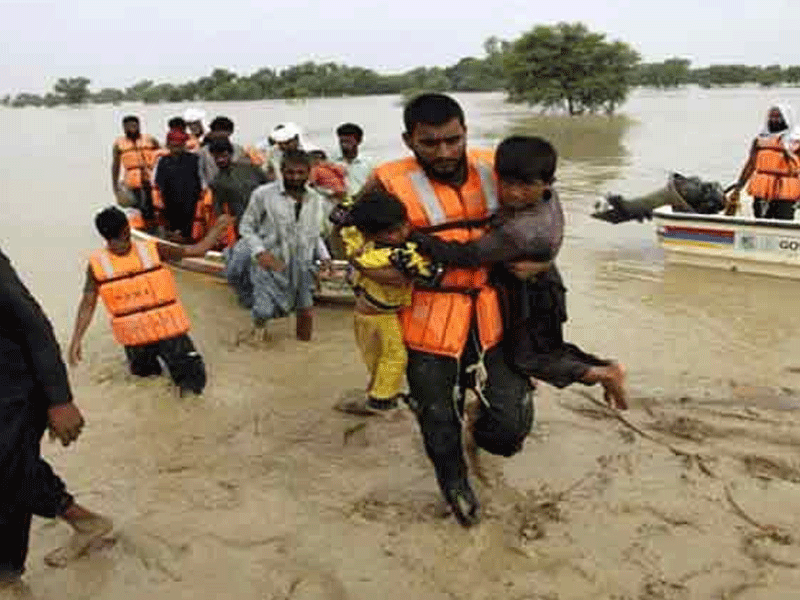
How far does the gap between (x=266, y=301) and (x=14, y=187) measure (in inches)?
590

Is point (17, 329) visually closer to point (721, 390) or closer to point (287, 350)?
point (287, 350)

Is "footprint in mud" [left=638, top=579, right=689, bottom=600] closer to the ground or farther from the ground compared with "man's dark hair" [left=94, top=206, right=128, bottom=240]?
closer to the ground

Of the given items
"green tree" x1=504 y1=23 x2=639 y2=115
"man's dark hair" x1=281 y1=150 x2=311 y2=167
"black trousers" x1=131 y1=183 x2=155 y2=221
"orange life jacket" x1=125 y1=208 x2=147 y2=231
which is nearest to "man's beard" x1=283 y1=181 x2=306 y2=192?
"man's dark hair" x1=281 y1=150 x2=311 y2=167

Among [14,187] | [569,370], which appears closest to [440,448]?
[569,370]

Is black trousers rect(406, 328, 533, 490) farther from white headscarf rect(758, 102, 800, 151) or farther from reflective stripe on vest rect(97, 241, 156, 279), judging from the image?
white headscarf rect(758, 102, 800, 151)

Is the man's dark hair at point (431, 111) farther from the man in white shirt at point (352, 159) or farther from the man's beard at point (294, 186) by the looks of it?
the man in white shirt at point (352, 159)

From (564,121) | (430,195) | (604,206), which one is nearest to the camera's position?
(430,195)

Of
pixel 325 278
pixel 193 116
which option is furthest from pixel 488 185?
pixel 193 116

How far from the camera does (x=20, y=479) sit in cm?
298

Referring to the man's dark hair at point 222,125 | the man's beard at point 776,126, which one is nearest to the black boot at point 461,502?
the man's dark hair at point 222,125

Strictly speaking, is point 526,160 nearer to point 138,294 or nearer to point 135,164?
point 138,294

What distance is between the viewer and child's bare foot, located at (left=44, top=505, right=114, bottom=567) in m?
3.39

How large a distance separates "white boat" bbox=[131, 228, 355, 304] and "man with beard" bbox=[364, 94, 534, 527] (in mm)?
3272

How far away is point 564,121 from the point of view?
121 ft
